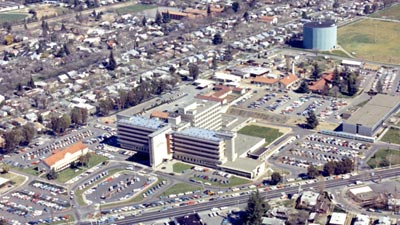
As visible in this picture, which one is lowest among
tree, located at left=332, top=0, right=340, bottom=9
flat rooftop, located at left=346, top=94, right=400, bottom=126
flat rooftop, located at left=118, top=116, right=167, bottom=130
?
flat rooftop, located at left=346, top=94, right=400, bottom=126

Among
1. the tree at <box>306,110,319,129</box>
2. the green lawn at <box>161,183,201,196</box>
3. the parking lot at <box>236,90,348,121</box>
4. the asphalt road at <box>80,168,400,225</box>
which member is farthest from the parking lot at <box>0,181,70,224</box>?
the parking lot at <box>236,90,348,121</box>

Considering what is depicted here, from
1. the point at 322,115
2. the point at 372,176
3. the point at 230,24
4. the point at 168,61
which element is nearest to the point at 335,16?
the point at 230,24

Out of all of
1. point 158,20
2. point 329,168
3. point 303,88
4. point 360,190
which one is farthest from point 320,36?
point 360,190

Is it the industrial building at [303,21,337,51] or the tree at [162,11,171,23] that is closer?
the industrial building at [303,21,337,51]

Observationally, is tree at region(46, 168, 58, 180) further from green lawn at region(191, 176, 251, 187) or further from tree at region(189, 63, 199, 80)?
tree at region(189, 63, 199, 80)

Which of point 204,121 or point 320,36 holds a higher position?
point 320,36

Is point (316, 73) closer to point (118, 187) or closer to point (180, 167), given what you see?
point (180, 167)
